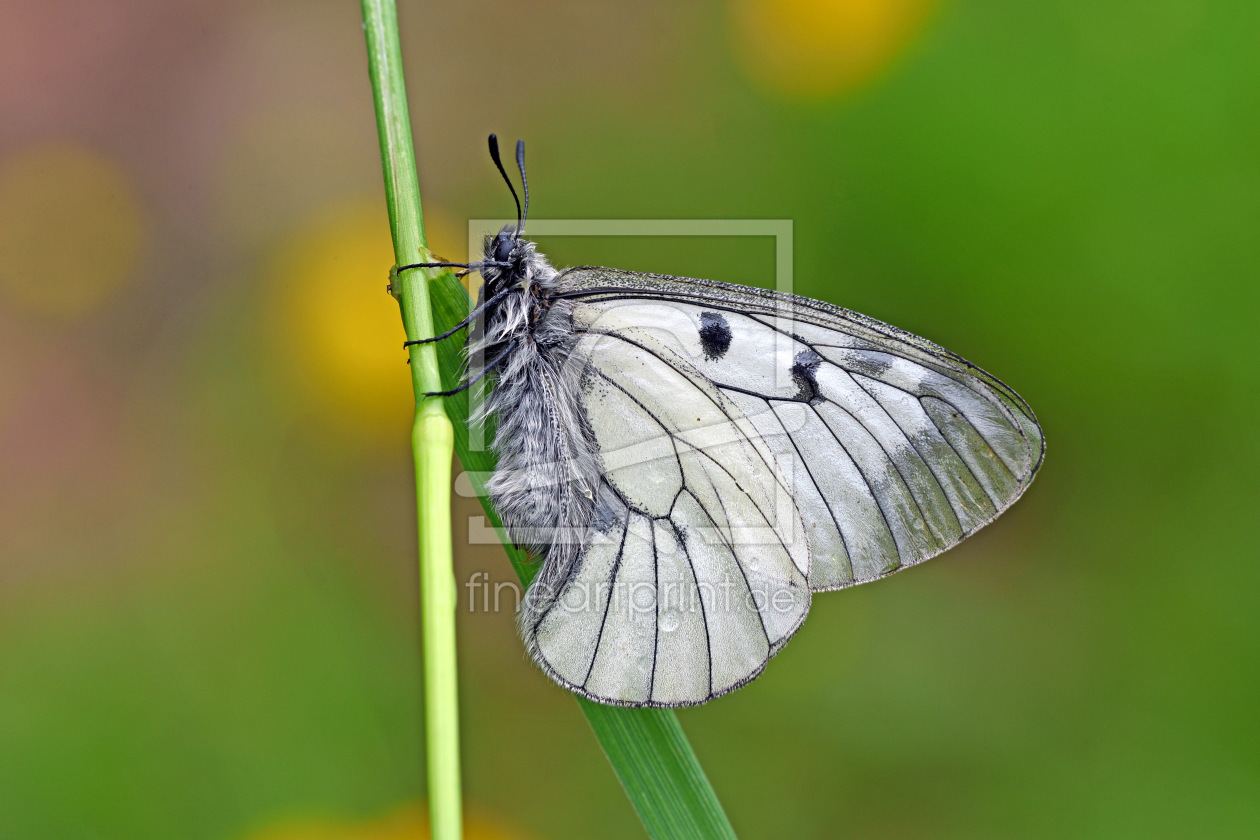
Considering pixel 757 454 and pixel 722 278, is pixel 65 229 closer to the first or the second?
pixel 722 278

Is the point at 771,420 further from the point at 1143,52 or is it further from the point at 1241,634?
the point at 1143,52

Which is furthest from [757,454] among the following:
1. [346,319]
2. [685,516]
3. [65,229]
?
[65,229]

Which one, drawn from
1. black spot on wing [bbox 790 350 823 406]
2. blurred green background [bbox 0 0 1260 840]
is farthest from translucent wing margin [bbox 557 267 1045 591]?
blurred green background [bbox 0 0 1260 840]

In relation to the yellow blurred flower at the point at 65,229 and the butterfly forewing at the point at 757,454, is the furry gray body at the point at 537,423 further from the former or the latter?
the yellow blurred flower at the point at 65,229

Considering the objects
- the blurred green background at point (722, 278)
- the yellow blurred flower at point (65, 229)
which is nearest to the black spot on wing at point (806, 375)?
the blurred green background at point (722, 278)

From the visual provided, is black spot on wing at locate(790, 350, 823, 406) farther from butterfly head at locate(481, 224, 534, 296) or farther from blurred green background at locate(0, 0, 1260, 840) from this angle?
blurred green background at locate(0, 0, 1260, 840)

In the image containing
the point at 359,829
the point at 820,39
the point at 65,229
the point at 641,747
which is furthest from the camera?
the point at 820,39
